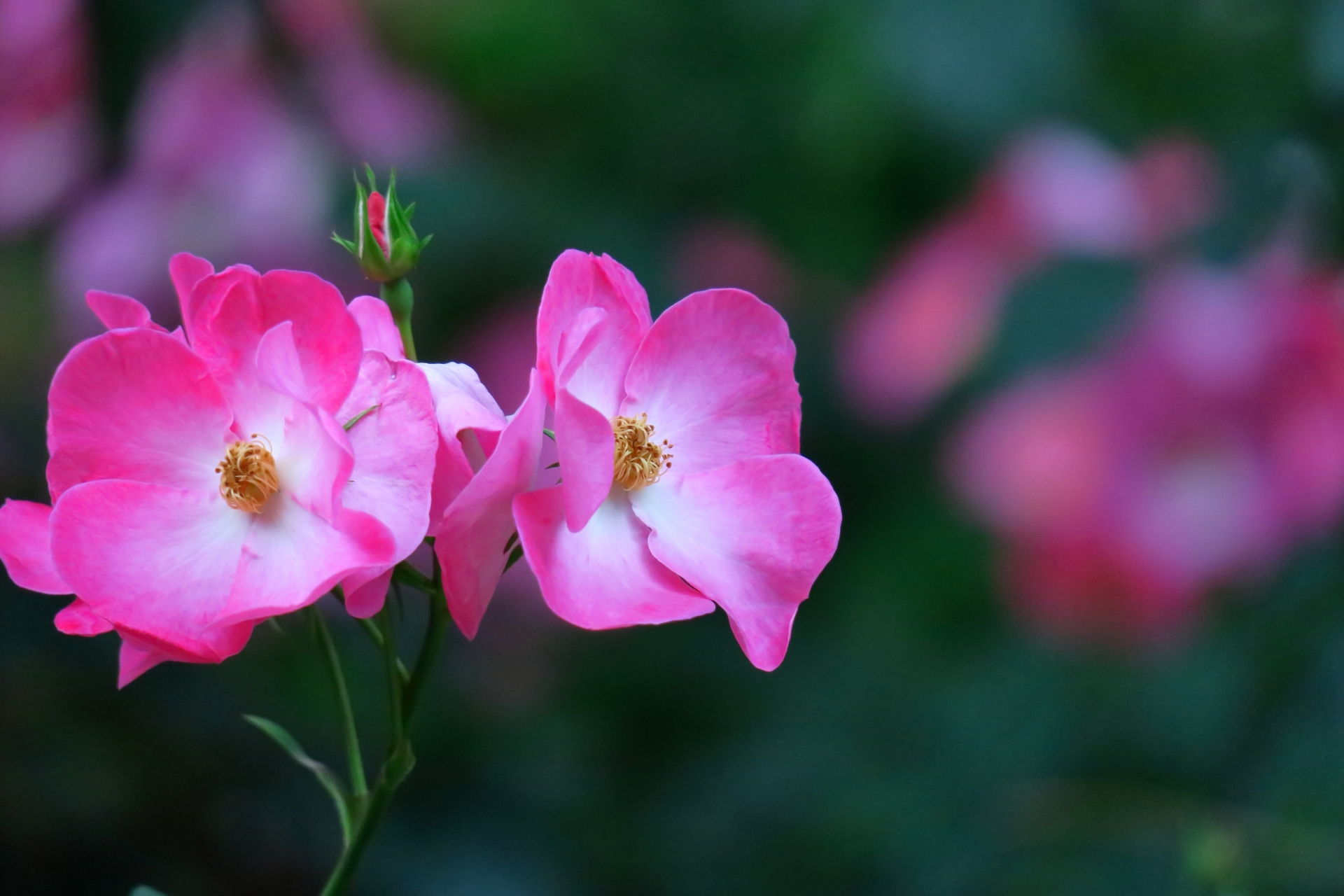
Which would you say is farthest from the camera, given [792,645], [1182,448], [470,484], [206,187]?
[792,645]

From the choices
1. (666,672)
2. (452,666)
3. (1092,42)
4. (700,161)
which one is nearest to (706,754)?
(666,672)

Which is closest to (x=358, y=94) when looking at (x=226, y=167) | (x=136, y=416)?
(x=226, y=167)

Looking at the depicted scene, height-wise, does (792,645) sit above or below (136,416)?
below

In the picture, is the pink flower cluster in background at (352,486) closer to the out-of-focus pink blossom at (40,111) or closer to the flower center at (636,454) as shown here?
the flower center at (636,454)

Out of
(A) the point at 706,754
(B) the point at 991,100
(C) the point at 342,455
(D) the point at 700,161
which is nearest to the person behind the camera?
(C) the point at 342,455

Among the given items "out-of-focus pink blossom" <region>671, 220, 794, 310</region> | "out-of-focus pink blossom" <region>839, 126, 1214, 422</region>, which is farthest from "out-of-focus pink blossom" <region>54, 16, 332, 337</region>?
"out-of-focus pink blossom" <region>839, 126, 1214, 422</region>

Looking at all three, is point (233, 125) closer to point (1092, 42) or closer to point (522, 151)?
point (522, 151)

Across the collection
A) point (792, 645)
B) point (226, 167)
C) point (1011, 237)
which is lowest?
point (792, 645)

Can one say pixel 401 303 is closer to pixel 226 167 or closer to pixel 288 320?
pixel 288 320
